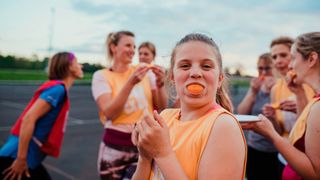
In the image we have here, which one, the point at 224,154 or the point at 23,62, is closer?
the point at 224,154

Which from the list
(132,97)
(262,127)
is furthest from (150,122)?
(132,97)

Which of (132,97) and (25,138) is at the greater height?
(132,97)

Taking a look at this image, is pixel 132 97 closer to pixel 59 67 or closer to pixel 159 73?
pixel 159 73

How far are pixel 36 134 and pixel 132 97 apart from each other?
3.38 ft

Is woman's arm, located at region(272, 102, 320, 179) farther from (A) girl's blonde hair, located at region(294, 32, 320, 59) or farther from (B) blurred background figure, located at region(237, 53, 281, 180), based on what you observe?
(B) blurred background figure, located at region(237, 53, 281, 180)

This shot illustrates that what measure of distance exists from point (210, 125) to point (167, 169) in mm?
277

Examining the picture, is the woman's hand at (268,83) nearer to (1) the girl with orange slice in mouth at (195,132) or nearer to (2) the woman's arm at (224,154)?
(1) the girl with orange slice in mouth at (195,132)

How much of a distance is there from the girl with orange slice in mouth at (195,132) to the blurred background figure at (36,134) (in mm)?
1752

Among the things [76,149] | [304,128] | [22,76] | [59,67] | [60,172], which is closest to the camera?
[304,128]

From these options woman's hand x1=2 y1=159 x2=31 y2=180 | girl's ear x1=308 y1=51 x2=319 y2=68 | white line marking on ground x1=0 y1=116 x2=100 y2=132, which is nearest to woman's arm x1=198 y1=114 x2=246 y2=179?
girl's ear x1=308 y1=51 x2=319 y2=68

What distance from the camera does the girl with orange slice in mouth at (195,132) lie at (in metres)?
1.32

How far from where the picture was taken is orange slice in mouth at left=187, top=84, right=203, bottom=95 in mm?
1499

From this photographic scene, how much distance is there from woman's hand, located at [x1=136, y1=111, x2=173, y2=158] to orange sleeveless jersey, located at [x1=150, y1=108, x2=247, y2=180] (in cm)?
9

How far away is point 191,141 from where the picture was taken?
144 centimetres
